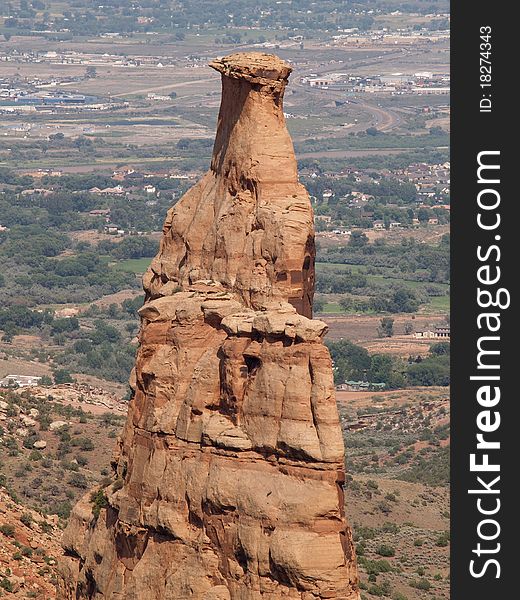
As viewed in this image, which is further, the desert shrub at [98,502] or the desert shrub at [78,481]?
the desert shrub at [78,481]

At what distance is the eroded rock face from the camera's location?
96.3 ft

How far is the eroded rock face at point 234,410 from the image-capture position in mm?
29359

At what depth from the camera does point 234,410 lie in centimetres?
3052

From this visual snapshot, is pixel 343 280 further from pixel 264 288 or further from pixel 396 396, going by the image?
pixel 264 288

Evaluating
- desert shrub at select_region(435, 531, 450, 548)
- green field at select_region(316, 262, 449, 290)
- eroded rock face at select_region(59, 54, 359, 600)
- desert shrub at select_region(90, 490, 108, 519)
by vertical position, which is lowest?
green field at select_region(316, 262, 449, 290)

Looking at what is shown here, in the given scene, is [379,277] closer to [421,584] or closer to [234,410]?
[421,584]

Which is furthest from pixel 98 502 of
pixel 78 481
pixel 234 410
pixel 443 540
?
pixel 443 540

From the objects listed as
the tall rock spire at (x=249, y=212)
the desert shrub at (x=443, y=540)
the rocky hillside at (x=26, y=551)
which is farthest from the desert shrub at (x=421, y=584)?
the tall rock spire at (x=249, y=212)

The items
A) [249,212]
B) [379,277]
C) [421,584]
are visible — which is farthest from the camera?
[379,277]

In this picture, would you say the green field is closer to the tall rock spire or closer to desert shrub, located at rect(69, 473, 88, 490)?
desert shrub, located at rect(69, 473, 88, 490)

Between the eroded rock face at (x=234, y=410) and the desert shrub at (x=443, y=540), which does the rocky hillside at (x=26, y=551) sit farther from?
the desert shrub at (x=443, y=540)

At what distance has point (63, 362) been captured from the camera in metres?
131

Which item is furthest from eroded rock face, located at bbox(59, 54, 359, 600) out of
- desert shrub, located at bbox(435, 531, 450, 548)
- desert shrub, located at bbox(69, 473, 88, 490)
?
desert shrub, located at bbox(435, 531, 450, 548)

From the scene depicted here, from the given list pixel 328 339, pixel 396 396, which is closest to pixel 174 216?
pixel 396 396
